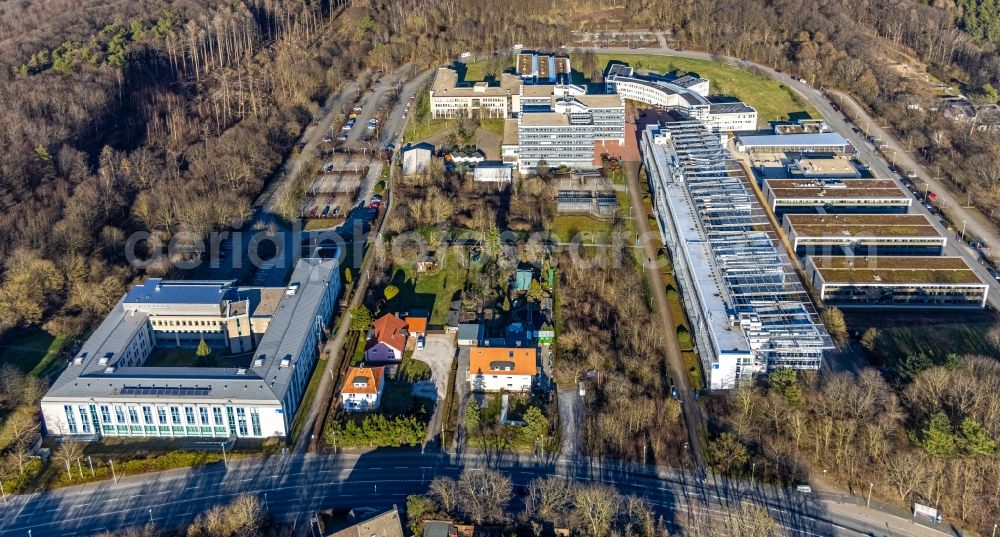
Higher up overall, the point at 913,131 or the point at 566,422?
the point at 913,131

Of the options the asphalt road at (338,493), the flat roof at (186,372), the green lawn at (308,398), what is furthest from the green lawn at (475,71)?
the asphalt road at (338,493)

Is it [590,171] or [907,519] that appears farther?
[590,171]

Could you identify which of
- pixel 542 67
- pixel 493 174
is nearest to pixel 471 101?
pixel 542 67

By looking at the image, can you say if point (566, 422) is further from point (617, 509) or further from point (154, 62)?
point (154, 62)

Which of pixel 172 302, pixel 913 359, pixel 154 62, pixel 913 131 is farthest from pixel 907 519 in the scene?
pixel 154 62

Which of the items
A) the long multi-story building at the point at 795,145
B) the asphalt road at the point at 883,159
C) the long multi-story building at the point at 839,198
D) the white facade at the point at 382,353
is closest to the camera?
the white facade at the point at 382,353

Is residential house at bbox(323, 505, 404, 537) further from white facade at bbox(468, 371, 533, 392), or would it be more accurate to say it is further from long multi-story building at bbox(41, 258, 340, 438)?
white facade at bbox(468, 371, 533, 392)

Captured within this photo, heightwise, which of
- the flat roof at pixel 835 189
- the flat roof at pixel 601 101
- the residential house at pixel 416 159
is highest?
the flat roof at pixel 601 101

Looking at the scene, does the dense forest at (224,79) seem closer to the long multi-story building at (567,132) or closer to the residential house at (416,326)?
the residential house at (416,326)
